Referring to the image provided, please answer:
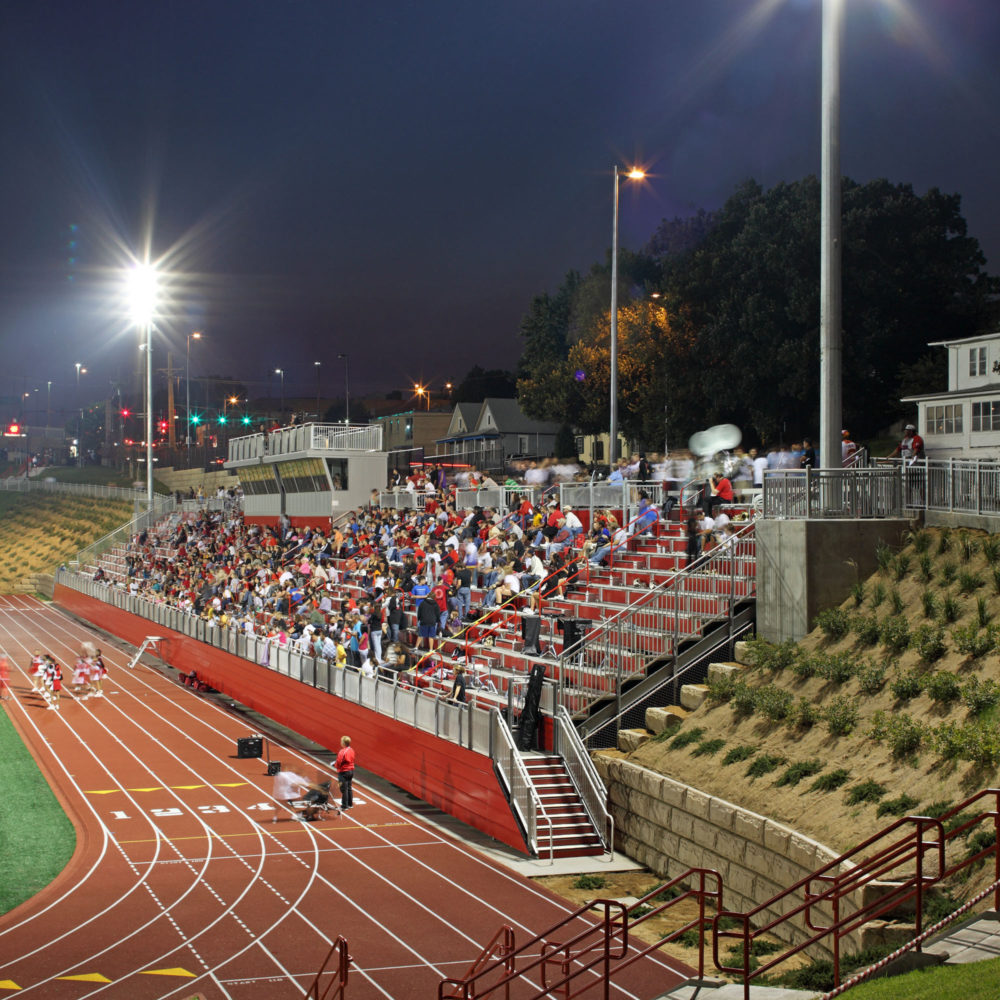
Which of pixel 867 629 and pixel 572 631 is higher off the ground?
pixel 867 629

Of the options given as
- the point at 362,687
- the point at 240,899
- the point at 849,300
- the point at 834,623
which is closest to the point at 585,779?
the point at 834,623

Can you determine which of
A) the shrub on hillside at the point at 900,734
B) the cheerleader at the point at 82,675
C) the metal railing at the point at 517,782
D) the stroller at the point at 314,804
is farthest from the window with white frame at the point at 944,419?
the cheerleader at the point at 82,675

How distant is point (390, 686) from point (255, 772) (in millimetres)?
4081

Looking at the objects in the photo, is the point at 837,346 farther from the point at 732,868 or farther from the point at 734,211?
the point at 734,211

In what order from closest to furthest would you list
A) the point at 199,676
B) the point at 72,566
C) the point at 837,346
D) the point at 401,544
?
the point at 837,346 → the point at 401,544 → the point at 199,676 → the point at 72,566

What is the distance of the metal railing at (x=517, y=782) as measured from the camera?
17.2 m

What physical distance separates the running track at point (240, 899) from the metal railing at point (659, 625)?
11.2ft

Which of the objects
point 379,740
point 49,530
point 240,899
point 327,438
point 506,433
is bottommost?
point 240,899

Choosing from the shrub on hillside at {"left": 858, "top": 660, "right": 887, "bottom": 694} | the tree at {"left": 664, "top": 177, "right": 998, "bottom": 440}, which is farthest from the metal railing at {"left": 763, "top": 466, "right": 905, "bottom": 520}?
the tree at {"left": 664, "top": 177, "right": 998, "bottom": 440}

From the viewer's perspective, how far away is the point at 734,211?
44875 mm

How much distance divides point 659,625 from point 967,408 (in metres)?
11.4

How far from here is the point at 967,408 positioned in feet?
86.6

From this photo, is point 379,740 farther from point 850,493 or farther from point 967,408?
point 967,408

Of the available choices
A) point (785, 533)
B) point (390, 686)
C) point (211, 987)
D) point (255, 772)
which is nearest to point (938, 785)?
point (785, 533)
